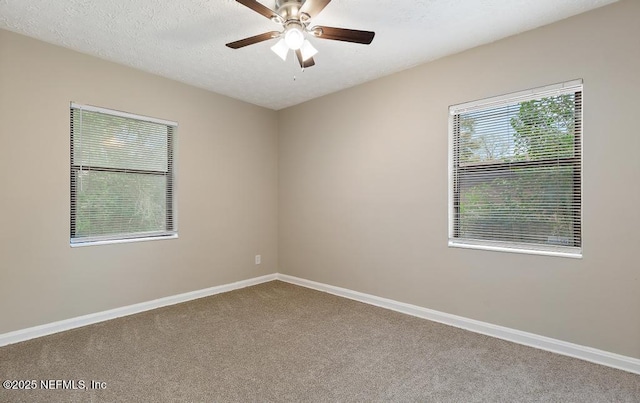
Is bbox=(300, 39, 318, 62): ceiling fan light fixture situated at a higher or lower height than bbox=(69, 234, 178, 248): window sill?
higher

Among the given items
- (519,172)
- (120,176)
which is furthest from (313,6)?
(120,176)

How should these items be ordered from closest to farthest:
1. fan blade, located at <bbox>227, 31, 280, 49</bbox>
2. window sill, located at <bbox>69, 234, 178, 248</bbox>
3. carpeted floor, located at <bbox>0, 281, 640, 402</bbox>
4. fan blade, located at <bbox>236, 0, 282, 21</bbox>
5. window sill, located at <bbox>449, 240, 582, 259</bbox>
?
fan blade, located at <bbox>236, 0, 282, 21</bbox> < carpeted floor, located at <bbox>0, 281, 640, 402</bbox> < fan blade, located at <bbox>227, 31, 280, 49</bbox> < window sill, located at <bbox>449, 240, 582, 259</bbox> < window sill, located at <bbox>69, 234, 178, 248</bbox>

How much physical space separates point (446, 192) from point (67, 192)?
3539mm

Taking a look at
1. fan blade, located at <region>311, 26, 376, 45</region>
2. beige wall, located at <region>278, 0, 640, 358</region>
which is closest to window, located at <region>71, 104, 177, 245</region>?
beige wall, located at <region>278, 0, 640, 358</region>

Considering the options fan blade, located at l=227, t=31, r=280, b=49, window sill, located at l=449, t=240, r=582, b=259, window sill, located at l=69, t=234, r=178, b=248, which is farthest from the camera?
window sill, located at l=69, t=234, r=178, b=248

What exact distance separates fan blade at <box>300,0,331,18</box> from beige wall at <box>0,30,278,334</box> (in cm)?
226

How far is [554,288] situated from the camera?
8.24 feet

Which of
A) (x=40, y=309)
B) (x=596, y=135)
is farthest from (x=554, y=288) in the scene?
(x=40, y=309)

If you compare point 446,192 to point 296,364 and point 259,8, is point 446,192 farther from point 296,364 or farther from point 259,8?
point 259,8

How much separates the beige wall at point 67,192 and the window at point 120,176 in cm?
10

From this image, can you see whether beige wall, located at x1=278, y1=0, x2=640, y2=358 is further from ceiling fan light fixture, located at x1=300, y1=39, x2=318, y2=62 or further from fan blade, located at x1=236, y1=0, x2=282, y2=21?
fan blade, located at x1=236, y1=0, x2=282, y2=21

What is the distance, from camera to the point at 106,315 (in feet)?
10.3

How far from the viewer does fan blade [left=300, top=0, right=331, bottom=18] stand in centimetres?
194

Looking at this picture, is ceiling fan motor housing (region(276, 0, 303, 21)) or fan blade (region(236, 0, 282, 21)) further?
ceiling fan motor housing (region(276, 0, 303, 21))
